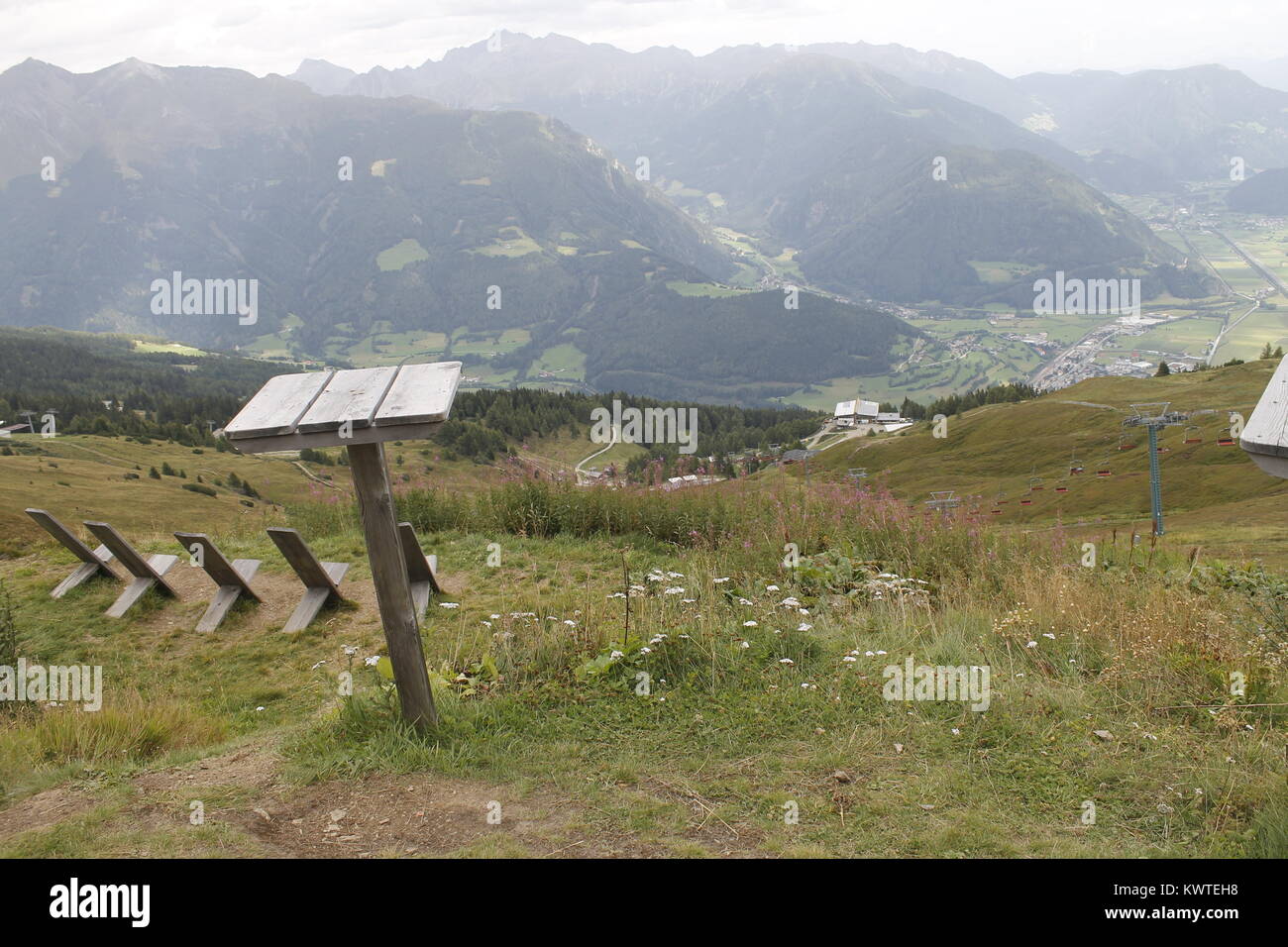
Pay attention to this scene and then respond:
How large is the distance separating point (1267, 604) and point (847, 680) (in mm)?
4281

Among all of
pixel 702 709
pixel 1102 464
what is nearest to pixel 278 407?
pixel 702 709

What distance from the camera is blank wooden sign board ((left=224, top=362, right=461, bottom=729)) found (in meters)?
5.35

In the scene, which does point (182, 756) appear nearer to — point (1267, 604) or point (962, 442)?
point (1267, 604)

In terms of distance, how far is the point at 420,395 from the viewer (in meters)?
5.64

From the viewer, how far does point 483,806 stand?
548cm

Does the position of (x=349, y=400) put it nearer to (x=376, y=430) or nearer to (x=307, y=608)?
(x=376, y=430)

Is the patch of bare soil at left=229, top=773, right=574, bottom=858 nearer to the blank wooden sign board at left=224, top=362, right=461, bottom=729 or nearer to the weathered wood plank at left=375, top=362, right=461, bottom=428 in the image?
the blank wooden sign board at left=224, top=362, right=461, bottom=729

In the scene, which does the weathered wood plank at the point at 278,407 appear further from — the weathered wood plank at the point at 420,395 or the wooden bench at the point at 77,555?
the wooden bench at the point at 77,555

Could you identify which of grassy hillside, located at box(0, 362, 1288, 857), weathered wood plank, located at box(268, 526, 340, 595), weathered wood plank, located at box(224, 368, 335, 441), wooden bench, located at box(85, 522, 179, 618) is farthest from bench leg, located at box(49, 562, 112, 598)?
weathered wood plank, located at box(224, 368, 335, 441)

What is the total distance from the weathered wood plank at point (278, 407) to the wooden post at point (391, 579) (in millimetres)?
445

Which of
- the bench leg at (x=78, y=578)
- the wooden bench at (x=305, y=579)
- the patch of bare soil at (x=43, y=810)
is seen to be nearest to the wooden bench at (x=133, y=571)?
the bench leg at (x=78, y=578)

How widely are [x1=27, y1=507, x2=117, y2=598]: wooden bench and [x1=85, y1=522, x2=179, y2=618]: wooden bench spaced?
0.38 m

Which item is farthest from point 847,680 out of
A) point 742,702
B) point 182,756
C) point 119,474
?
point 119,474

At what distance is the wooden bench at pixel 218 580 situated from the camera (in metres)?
10.9
